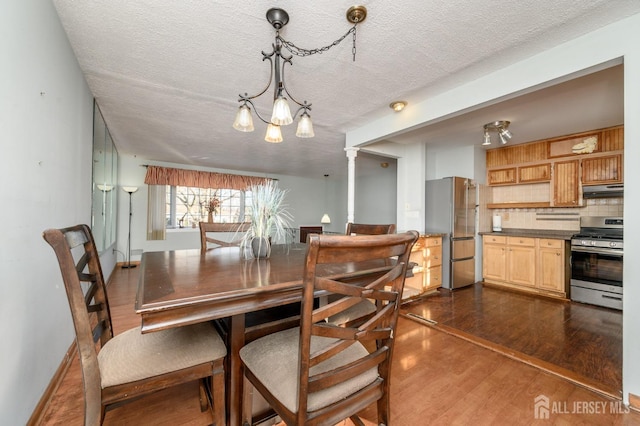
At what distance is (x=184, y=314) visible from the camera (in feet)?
2.75

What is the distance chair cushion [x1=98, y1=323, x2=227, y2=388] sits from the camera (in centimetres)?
93

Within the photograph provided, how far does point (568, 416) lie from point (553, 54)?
2292mm

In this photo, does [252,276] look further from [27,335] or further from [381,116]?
[381,116]

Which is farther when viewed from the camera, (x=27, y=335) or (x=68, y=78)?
(x=68, y=78)

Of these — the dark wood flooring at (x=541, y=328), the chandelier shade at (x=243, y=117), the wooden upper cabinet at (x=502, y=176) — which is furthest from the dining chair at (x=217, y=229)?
the wooden upper cabinet at (x=502, y=176)

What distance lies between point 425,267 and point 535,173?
2.38 m

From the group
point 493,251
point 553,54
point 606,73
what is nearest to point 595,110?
point 606,73

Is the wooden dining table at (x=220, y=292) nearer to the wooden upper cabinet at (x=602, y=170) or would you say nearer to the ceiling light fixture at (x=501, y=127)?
the ceiling light fixture at (x=501, y=127)

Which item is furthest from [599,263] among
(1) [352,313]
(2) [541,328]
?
(1) [352,313]

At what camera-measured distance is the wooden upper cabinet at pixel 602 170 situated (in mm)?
3248

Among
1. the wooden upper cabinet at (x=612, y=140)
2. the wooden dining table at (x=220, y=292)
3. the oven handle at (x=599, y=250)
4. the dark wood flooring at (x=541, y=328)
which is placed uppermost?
the wooden upper cabinet at (x=612, y=140)

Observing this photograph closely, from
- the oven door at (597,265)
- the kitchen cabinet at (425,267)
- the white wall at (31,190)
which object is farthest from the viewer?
the kitchen cabinet at (425,267)

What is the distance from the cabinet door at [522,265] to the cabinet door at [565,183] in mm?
825

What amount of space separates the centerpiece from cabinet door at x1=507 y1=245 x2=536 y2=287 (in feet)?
12.9
